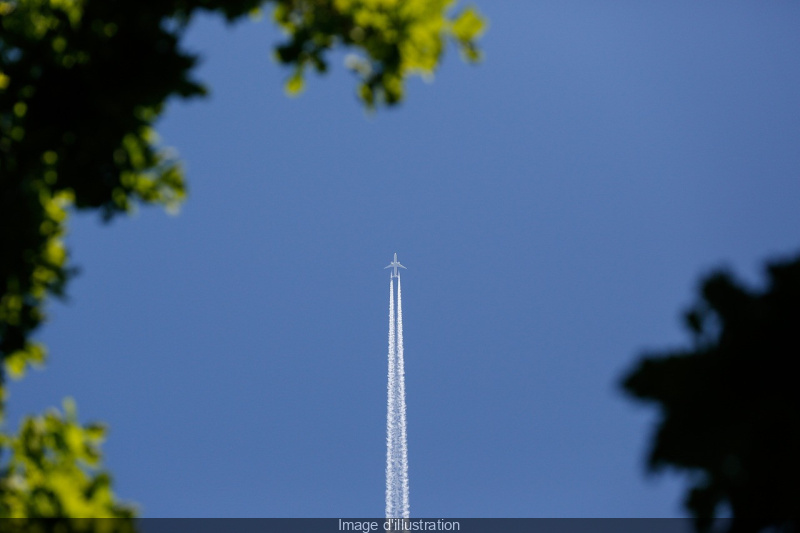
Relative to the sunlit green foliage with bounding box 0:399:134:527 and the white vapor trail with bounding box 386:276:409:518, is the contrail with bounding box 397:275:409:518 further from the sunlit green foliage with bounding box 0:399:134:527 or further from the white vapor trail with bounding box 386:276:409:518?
the sunlit green foliage with bounding box 0:399:134:527

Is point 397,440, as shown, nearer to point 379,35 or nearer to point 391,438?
point 391,438

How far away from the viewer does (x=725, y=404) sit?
4992 mm

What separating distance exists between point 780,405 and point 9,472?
378 inches

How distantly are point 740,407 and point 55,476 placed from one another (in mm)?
8257

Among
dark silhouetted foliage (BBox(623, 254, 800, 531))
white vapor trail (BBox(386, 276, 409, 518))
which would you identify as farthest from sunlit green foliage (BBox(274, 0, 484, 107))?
white vapor trail (BBox(386, 276, 409, 518))

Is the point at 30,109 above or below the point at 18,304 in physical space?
above

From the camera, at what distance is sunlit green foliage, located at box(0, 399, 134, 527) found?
6.88 metres

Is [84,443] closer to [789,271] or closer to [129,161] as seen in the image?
[129,161]

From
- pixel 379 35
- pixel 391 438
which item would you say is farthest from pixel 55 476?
pixel 391 438

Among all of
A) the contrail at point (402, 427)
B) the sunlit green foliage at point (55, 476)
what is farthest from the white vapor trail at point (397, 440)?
the sunlit green foliage at point (55, 476)

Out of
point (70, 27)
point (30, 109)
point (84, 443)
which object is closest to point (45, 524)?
point (84, 443)

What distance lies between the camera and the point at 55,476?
23.6 ft

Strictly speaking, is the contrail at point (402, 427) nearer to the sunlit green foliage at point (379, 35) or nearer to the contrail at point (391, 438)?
the contrail at point (391, 438)

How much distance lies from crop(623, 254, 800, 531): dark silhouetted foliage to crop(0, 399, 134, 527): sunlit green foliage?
6.47 metres
